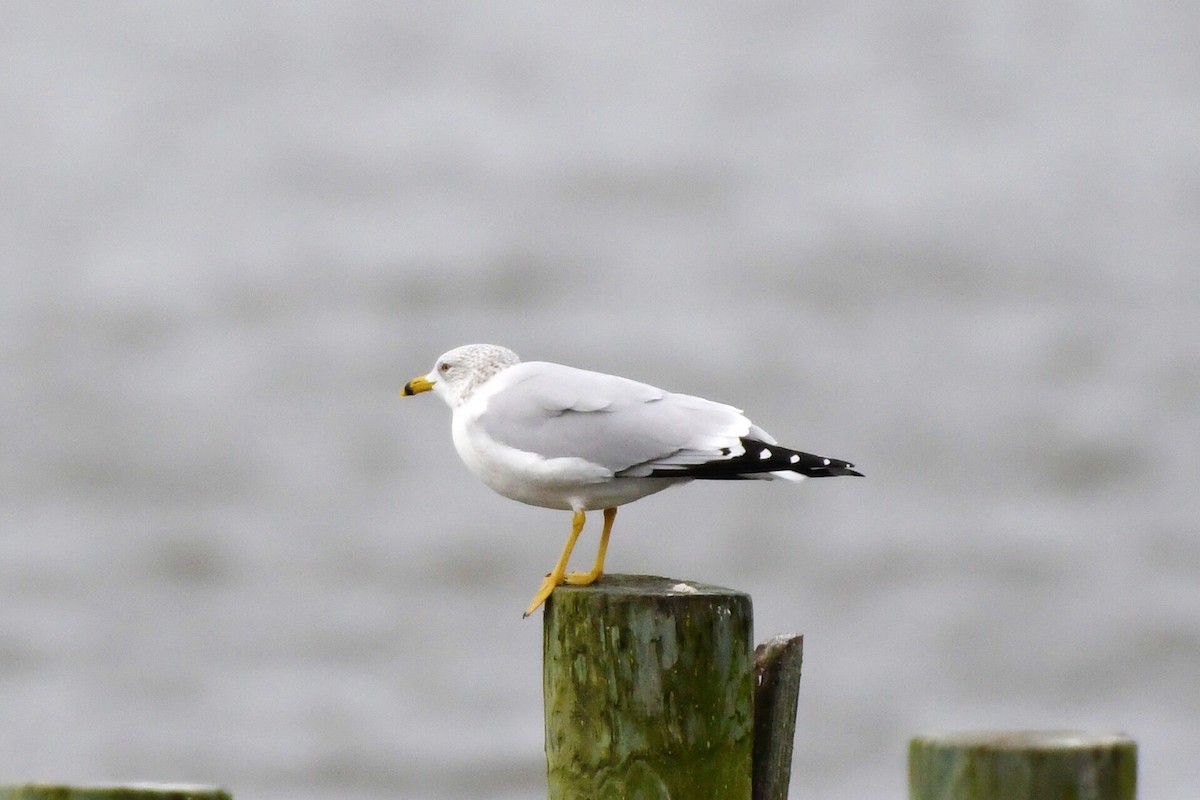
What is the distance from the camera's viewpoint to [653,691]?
3559mm

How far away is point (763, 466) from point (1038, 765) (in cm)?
150

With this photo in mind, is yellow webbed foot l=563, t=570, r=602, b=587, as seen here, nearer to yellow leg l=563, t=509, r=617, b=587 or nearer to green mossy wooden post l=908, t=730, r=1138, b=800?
yellow leg l=563, t=509, r=617, b=587

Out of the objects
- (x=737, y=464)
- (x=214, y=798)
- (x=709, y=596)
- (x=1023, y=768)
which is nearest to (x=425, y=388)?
(x=737, y=464)

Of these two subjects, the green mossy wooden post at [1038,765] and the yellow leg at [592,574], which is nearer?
the green mossy wooden post at [1038,765]

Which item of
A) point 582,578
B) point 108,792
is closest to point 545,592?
point 582,578

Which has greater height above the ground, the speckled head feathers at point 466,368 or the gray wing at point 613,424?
the speckled head feathers at point 466,368

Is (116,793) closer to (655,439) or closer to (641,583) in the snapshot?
(641,583)

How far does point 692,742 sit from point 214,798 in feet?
3.83

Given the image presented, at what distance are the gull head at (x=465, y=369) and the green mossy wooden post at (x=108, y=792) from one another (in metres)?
1.96

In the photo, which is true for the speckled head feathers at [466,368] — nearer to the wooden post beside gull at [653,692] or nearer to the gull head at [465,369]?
the gull head at [465,369]

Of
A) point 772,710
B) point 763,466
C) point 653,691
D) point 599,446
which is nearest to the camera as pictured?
point 653,691

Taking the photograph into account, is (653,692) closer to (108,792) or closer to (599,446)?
(599,446)

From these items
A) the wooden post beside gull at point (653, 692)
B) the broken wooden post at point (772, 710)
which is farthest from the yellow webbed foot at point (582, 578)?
the broken wooden post at point (772, 710)

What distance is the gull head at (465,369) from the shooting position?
4.56m
